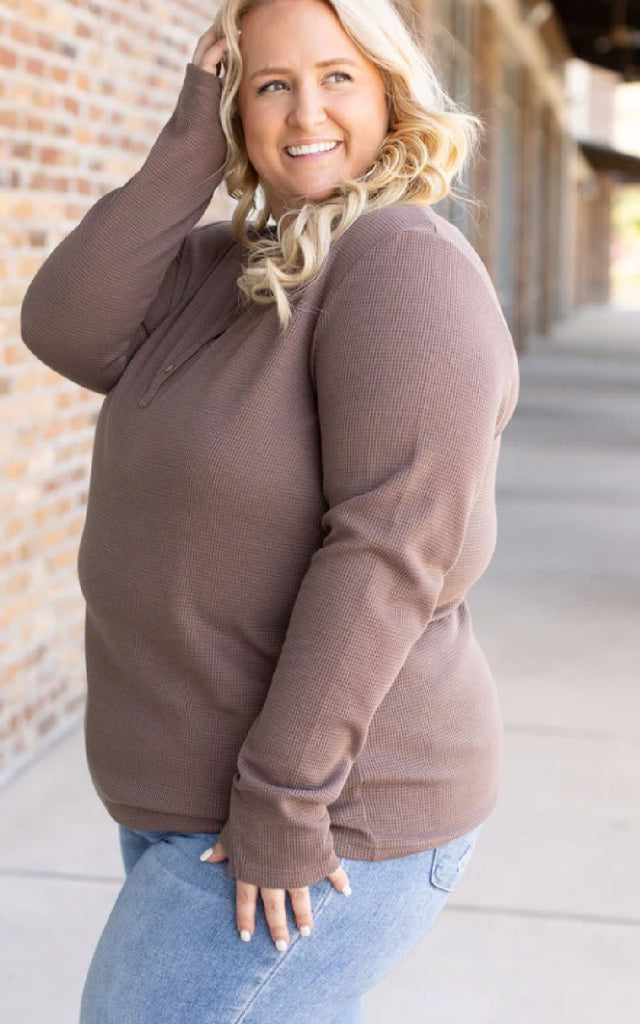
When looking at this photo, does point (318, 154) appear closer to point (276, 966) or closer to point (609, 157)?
point (276, 966)

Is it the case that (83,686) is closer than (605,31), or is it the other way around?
(83,686)

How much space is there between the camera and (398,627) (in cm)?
146

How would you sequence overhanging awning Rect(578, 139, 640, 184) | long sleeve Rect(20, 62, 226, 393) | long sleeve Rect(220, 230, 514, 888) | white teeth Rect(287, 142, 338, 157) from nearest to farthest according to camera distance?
long sleeve Rect(220, 230, 514, 888) < white teeth Rect(287, 142, 338, 157) < long sleeve Rect(20, 62, 226, 393) < overhanging awning Rect(578, 139, 640, 184)

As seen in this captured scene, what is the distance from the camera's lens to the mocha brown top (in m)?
1.44

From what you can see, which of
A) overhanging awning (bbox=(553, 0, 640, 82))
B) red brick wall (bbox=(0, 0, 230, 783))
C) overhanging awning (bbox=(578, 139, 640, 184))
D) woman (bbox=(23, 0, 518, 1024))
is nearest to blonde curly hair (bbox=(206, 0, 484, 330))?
woman (bbox=(23, 0, 518, 1024))

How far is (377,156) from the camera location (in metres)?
1.71

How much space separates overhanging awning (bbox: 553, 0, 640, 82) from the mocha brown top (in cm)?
1999

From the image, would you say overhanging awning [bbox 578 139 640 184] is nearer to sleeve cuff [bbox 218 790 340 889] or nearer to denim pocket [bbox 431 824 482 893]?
denim pocket [bbox 431 824 482 893]

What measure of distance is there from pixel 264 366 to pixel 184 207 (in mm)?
397

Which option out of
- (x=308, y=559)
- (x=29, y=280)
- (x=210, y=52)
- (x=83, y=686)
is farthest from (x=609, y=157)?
(x=308, y=559)

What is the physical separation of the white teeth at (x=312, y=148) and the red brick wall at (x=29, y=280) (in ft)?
7.41

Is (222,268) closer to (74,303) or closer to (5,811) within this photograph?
(74,303)

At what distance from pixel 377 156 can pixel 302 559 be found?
530mm

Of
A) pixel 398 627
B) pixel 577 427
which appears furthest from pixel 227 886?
pixel 577 427
